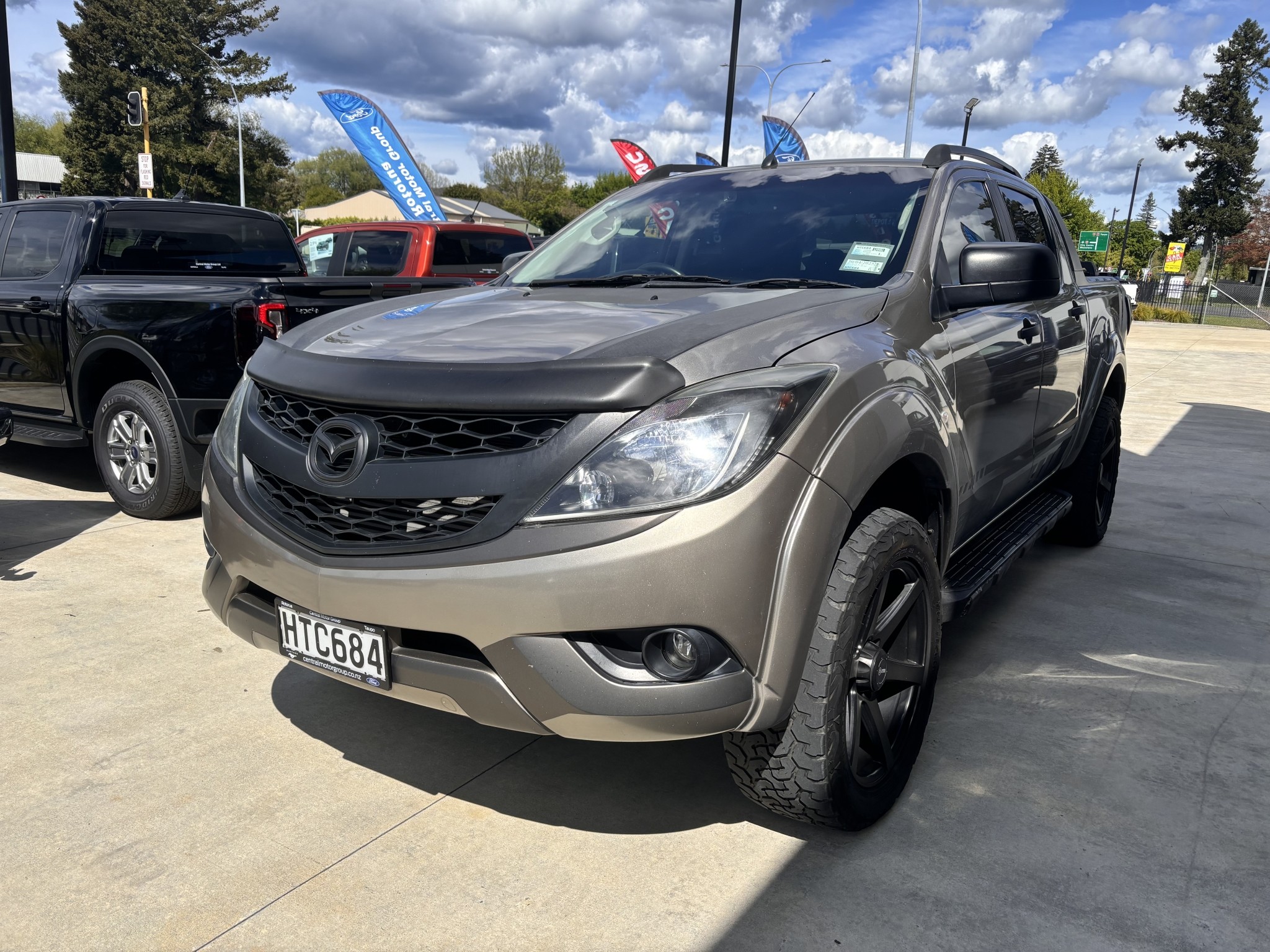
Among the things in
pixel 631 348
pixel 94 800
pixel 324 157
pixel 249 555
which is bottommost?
pixel 94 800

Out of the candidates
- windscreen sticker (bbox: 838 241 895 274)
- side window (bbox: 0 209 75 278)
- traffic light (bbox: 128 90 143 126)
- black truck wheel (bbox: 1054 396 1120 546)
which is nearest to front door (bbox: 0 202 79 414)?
side window (bbox: 0 209 75 278)

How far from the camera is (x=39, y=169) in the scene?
7100 cm

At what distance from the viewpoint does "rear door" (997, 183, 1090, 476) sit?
3975 mm

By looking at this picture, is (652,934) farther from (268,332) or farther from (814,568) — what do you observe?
(268,332)

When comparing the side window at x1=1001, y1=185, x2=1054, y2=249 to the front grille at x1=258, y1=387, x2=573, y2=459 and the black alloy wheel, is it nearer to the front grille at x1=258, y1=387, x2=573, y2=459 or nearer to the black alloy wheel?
the black alloy wheel

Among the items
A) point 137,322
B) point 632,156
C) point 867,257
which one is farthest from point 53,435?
point 632,156

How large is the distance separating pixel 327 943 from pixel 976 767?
184cm

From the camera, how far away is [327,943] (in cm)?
211

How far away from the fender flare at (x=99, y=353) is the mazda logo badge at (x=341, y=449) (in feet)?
10.9

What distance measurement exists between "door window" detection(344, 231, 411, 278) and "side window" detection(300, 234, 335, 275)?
1.01ft

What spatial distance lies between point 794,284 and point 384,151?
20525 millimetres

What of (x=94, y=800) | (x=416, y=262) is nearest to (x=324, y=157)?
(x=416, y=262)

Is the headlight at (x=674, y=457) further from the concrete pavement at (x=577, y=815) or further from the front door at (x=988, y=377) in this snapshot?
the front door at (x=988, y=377)

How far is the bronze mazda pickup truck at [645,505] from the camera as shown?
2037 mm
